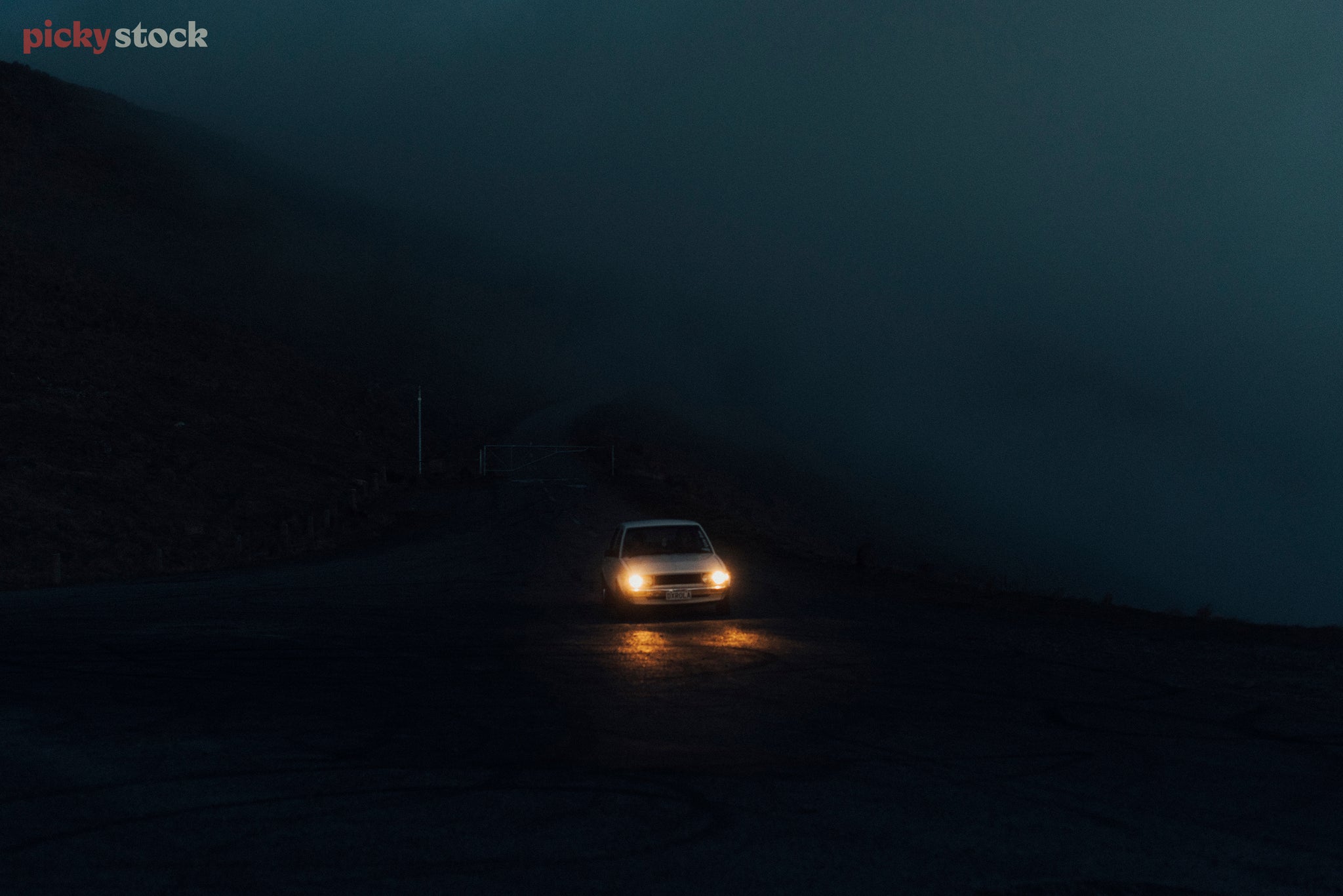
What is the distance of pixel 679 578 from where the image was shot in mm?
17859

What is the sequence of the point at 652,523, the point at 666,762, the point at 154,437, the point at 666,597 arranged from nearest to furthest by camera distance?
1. the point at 666,762
2. the point at 666,597
3. the point at 652,523
4. the point at 154,437

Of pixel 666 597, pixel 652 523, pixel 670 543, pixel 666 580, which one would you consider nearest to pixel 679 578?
pixel 666 580

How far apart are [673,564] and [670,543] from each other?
4.92 ft

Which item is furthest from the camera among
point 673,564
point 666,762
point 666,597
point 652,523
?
point 652,523

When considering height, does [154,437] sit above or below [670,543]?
above

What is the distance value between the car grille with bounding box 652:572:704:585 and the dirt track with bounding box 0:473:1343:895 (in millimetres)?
1307

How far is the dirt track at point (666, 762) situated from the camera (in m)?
5.61

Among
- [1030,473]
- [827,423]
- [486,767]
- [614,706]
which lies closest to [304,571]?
[614,706]

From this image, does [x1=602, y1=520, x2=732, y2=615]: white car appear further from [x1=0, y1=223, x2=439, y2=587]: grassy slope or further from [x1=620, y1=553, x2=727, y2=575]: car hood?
[x1=0, y1=223, x2=439, y2=587]: grassy slope

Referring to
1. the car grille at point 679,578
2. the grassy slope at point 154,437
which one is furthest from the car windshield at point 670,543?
the grassy slope at point 154,437

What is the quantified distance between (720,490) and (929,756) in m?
47.6

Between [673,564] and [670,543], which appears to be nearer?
[673,564]

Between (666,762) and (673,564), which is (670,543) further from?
(666,762)

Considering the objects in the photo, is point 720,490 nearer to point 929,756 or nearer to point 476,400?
point 476,400
